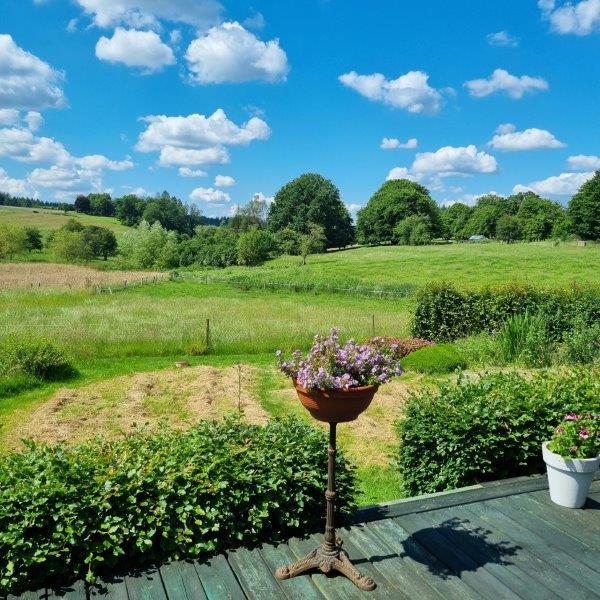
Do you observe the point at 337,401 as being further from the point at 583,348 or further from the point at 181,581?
the point at 583,348

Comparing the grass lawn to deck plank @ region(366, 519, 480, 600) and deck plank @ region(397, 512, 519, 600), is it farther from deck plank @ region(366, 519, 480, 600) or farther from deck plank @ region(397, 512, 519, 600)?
deck plank @ region(366, 519, 480, 600)

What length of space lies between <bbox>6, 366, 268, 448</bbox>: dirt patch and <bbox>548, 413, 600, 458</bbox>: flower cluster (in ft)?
19.1

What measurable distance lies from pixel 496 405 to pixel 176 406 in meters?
7.76

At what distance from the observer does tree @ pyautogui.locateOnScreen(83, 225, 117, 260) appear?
72.1 m

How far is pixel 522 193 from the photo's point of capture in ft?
349

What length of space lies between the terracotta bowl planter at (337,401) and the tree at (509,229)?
84307 millimetres

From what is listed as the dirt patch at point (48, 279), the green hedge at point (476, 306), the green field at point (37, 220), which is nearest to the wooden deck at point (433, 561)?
the green hedge at point (476, 306)

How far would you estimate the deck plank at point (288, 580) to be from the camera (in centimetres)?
352

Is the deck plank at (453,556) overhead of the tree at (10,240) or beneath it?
beneath

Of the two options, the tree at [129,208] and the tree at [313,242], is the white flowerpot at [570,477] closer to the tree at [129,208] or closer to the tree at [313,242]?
the tree at [313,242]

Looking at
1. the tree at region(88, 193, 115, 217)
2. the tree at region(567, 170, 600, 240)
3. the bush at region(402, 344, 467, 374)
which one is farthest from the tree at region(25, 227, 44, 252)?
the tree at region(567, 170, 600, 240)

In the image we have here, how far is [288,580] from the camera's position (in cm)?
368

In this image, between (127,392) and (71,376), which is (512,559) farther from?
(71,376)

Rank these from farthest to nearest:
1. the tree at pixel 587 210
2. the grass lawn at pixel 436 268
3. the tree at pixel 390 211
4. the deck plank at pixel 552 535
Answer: the tree at pixel 390 211 → the tree at pixel 587 210 → the grass lawn at pixel 436 268 → the deck plank at pixel 552 535
